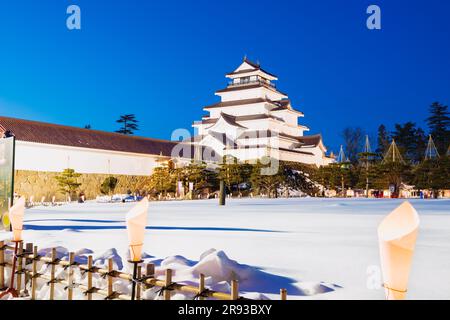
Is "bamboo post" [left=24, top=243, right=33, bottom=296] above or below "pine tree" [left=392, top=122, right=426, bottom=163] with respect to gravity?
below

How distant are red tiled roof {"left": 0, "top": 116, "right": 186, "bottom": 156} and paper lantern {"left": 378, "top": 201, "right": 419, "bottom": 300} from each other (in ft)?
87.9

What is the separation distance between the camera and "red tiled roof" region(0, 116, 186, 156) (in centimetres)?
2628

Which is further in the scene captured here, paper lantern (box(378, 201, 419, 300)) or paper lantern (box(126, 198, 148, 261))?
paper lantern (box(126, 198, 148, 261))

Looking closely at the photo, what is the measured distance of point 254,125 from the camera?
35.8 metres

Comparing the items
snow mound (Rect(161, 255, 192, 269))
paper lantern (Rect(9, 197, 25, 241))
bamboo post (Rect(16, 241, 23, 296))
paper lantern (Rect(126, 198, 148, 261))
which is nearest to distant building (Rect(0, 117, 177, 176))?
bamboo post (Rect(16, 241, 23, 296))

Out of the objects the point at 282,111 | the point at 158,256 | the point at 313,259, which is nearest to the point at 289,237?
the point at 313,259

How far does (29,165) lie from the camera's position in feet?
84.3

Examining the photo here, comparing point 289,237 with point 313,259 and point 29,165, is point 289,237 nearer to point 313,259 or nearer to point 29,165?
point 313,259

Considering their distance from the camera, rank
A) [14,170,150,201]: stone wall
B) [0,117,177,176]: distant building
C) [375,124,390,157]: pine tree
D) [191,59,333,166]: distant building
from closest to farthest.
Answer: [14,170,150,201]: stone wall
[0,117,177,176]: distant building
[191,59,333,166]: distant building
[375,124,390,157]: pine tree

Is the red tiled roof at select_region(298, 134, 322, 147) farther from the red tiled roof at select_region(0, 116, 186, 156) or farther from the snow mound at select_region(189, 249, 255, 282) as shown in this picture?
the snow mound at select_region(189, 249, 255, 282)

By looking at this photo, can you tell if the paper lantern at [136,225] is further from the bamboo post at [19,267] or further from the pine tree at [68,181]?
the pine tree at [68,181]

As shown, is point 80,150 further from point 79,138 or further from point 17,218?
point 17,218

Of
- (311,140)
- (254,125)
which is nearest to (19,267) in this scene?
(254,125)
